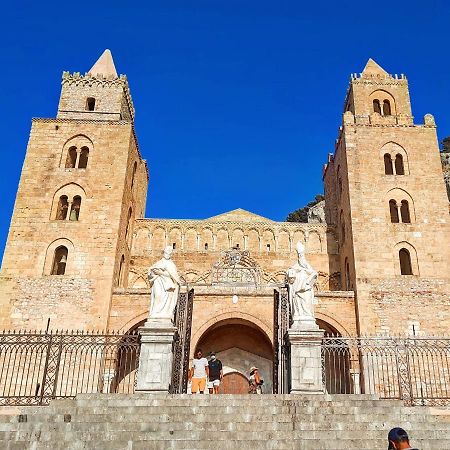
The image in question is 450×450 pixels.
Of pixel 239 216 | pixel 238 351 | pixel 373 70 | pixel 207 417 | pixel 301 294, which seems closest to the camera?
pixel 207 417

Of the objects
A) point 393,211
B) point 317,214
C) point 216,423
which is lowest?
point 216,423

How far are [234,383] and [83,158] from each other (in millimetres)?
12919

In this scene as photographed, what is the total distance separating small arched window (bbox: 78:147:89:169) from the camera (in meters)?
24.8

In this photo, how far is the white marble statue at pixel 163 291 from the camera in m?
11.3

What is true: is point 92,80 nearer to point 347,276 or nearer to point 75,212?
point 75,212

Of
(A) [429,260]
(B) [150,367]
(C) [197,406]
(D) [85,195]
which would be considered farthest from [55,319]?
(A) [429,260]

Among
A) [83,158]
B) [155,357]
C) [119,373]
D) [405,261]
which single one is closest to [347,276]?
[405,261]

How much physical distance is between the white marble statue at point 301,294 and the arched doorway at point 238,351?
10.6 meters

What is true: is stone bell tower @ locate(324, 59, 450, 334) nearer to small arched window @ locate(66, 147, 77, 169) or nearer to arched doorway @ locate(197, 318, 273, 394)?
arched doorway @ locate(197, 318, 273, 394)

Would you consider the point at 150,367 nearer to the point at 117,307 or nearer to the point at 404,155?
the point at 117,307

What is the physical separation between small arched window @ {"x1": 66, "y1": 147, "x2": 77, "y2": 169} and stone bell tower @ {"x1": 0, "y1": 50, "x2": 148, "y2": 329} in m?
0.05

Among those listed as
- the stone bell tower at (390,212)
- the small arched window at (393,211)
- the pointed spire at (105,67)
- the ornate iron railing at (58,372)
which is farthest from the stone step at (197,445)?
the pointed spire at (105,67)

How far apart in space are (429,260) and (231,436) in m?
16.7

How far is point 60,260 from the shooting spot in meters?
22.8
